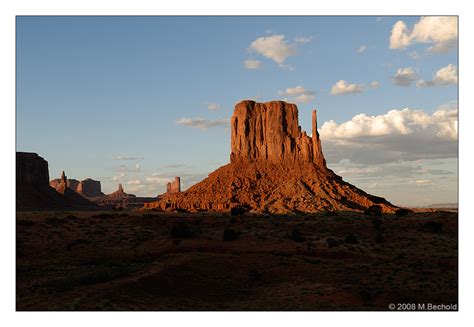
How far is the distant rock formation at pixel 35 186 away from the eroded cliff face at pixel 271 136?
64.7 metres

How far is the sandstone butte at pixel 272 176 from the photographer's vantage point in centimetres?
9912

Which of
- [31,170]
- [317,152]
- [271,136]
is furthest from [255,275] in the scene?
[31,170]

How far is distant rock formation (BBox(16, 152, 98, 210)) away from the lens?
137250mm

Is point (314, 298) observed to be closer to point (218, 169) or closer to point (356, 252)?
point (356, 252)

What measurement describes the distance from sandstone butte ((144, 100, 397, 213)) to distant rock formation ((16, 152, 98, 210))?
41457mm

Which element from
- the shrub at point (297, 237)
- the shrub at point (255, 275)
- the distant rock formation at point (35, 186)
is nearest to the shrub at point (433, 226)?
the shrub at point (297, 237)

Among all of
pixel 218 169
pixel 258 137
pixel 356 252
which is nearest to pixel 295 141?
pixel 258 137

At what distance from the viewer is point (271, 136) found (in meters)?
131

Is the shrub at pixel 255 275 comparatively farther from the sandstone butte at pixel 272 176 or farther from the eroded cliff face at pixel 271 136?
the eroded cliff face at pixel 271 136

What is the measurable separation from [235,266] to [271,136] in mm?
99865

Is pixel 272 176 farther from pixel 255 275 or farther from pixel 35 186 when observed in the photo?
pixel 35 186

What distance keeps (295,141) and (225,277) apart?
100 metres

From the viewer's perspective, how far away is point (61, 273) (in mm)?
30469

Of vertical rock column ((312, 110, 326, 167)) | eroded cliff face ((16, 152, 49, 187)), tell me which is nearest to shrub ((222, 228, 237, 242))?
vertical rock column ((312, 110, 326, 167))
